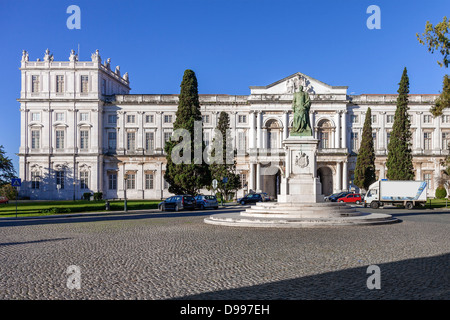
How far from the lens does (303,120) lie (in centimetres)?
2447

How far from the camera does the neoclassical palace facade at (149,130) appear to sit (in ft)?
207

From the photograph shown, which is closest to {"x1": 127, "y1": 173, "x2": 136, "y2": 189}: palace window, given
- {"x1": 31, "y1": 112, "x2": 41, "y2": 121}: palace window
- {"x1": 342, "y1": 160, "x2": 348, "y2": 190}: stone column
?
{"x1": 31, "y1": 112, "x2": 41, "y2": 121}: palace window

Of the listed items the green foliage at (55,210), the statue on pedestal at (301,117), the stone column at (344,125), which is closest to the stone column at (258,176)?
the stone column at (344,125)

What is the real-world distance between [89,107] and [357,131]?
3871 centimetres

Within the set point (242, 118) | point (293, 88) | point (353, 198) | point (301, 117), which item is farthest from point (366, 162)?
point (301, 117)

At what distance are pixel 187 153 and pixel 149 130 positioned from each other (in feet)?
76.2

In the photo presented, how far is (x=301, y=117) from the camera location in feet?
80.4

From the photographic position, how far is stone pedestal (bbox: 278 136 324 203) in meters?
23.5

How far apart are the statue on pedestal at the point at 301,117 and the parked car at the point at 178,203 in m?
14.0

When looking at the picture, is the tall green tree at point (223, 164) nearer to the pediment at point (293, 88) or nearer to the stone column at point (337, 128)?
the pediment at point (293, 88)

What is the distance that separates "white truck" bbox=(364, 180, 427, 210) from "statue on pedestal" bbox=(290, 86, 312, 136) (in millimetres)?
18174

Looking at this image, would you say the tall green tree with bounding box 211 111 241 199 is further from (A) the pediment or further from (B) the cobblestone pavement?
(B) the cobblestone pavement
